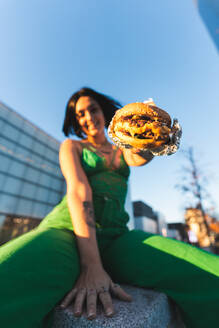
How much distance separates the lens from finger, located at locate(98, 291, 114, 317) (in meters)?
0.65

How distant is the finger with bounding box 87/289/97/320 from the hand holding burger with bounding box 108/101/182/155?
32.4 inches

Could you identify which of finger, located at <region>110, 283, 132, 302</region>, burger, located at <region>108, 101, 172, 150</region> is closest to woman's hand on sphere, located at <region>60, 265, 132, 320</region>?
finger, located at <region>110, 283, 132, 302</region>

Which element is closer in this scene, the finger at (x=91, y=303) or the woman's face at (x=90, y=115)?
the finger at (x=91, y=303)

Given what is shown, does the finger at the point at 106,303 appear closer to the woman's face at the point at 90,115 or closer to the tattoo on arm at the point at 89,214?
the tattoo on arm at the point at 89,214

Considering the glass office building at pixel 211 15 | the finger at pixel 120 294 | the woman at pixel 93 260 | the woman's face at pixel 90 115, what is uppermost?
the glass office building at pixel 211 15

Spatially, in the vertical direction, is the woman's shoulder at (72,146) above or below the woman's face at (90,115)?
below

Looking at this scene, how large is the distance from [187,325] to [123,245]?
1.86ft

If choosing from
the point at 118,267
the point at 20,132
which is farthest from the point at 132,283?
the point at 20,132

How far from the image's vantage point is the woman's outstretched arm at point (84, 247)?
0.74m

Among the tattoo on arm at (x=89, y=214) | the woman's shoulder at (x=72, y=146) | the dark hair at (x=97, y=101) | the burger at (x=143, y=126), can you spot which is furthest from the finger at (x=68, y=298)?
the dark hair at (x=97, y=101)

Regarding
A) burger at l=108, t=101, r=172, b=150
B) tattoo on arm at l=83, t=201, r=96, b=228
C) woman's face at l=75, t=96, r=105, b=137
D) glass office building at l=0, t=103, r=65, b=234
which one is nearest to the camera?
burger at l=108, t=101, r=172, b=150

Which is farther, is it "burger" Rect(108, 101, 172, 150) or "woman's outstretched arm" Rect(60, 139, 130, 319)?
"burger" Rect(108, 101, 172, 150)

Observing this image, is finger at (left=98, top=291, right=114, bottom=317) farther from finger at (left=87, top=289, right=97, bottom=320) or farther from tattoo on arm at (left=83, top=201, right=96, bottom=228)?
tattoo on arm at (left=83, top=201, right=96, bottom=228)

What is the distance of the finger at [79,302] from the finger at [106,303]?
0.08m
